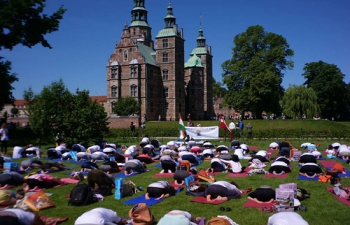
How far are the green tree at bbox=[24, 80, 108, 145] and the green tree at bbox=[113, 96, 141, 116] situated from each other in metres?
28.7

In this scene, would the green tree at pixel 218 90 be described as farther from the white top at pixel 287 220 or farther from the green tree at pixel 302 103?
the white top at pixel 287 220

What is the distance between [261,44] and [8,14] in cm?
3914

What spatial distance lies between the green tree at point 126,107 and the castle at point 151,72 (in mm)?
2464

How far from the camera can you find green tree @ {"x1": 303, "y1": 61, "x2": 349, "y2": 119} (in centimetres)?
7125

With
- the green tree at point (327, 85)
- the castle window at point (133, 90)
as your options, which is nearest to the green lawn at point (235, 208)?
the castle window at point (133, 90)

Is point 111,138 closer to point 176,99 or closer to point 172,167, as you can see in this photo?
point 172,167

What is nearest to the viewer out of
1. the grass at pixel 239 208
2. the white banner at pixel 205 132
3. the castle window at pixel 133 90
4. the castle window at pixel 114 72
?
the grass at pixel 239 208

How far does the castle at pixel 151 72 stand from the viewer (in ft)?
213

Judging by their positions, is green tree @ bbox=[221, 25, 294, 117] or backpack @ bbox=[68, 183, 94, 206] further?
green tree @ bbox=[221, 25, 294, 117]

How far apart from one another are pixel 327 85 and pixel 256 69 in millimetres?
25832

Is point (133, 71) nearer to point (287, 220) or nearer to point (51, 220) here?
point (51, 220)

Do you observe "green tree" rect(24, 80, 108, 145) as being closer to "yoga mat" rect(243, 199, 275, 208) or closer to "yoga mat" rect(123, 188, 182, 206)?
"yoga mat" rect(123, 188, 182, 206)

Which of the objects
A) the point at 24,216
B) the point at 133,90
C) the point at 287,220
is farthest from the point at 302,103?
the point at 24,216

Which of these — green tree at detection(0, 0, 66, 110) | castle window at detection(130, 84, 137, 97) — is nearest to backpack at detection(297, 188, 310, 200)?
green tree at detection(0, 0, 66, 110)
